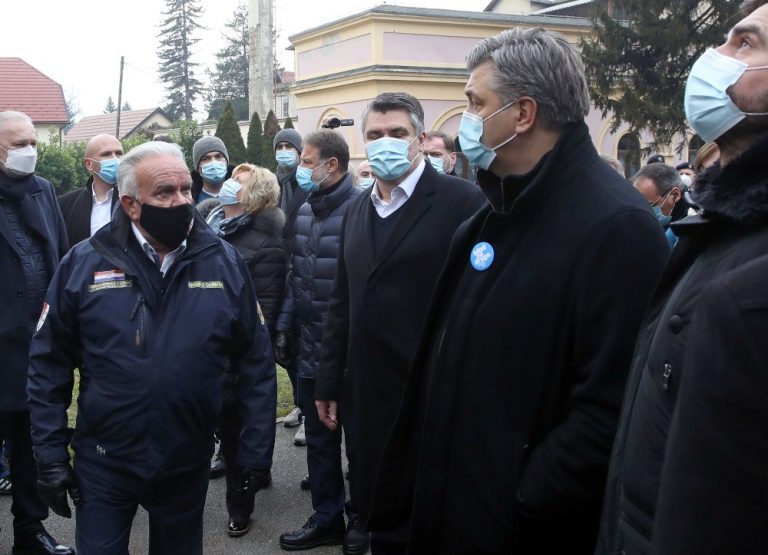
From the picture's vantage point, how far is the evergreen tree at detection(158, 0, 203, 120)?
2990 inches

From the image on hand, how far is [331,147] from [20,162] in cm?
185

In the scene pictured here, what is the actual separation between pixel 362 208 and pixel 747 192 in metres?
2.49

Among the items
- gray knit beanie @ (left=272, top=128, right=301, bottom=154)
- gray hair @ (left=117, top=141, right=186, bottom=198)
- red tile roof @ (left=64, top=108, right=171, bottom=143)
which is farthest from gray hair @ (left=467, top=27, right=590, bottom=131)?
red tile roof @ (left=64, top=108, right=171, bottom=143)

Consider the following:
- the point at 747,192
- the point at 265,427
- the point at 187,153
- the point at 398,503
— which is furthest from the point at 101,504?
the point at 187,153

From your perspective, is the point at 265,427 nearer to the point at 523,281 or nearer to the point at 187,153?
the point at 523,281

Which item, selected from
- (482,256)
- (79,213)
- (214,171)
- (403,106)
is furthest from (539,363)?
(214,171)

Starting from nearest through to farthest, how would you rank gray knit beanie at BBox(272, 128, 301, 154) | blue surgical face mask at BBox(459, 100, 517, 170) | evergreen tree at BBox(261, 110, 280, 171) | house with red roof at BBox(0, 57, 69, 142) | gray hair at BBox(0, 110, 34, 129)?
blue surgical face mask at BBox(459, 100, 517, 170) → gray hair at BBox(0, 110, 34, 129) → gray knit beanie at BBox(272, 128, 301, 154) → evergreen tree at BBox(261, 110, 280, 171) → house with red roof at BBox(0, 57, 69, 142)

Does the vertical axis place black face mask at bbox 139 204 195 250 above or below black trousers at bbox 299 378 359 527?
above

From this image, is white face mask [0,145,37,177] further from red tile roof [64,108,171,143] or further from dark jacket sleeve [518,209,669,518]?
red tile roof [64,108,171,143]

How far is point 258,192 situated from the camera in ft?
17.8

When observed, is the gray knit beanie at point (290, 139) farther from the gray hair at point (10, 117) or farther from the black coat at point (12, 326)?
the black coat at point (12, 326)

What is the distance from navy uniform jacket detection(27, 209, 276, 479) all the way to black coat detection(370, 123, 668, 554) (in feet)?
3.94

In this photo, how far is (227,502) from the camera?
16.5ft

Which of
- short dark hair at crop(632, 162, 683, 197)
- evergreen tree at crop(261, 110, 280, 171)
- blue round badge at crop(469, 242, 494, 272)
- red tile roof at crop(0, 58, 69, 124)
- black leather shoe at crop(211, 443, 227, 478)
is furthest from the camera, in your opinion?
red tile roof at crop(0, 58, 69, 124)
